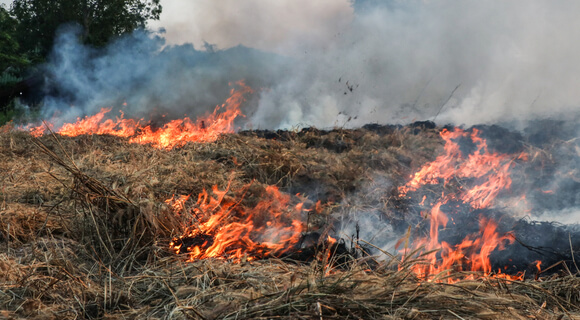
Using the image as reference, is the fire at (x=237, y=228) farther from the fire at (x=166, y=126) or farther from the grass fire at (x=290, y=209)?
the fire at (x=166, y=126)

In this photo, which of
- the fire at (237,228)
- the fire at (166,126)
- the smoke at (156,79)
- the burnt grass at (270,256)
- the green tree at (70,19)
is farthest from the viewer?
the green tree at (70,19)

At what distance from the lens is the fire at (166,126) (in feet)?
32.0

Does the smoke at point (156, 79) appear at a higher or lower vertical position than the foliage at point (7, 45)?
lower

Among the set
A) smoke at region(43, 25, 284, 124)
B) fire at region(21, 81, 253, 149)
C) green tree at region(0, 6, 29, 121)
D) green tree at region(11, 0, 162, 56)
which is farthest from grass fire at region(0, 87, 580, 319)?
green tree at region(11, 0, 162, 56)

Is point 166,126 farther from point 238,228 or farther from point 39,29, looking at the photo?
point 39,29

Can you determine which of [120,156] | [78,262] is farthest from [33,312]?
[120,156]

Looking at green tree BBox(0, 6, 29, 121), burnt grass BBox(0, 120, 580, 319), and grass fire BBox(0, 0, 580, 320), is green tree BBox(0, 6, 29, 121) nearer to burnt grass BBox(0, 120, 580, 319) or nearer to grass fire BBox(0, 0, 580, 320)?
grass fire BBox(0, 0, 580, 320)

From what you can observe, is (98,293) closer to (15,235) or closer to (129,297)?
(129,297)

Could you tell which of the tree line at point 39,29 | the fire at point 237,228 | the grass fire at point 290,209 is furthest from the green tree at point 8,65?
the fire at point 237,228

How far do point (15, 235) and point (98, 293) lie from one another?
154 cm

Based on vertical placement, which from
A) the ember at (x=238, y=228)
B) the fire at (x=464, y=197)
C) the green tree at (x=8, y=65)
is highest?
the green tree at (x=8, y=65)

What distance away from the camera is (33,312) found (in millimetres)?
2072

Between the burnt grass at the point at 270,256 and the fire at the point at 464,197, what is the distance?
0.35 ft

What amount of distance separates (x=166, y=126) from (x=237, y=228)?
27.8ft
